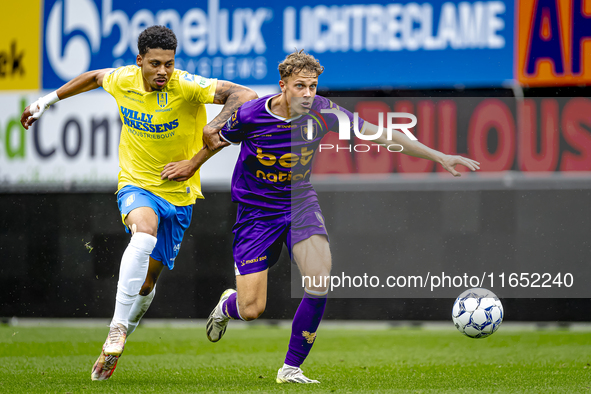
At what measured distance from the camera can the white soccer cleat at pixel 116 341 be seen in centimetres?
421

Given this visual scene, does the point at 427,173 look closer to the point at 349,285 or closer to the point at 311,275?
the point at 349,285

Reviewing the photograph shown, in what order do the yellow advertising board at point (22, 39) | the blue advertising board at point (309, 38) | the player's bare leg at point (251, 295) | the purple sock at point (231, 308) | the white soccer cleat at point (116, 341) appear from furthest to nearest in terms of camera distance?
1. the yellow advertising board at point (22, 39)
2. the blue advertising board at point (309, 38)
3. the purple sock at point (231, 308)
4. the player's bare leg at point (251, 295)
5. the white soccer cleat at point (116, 341)

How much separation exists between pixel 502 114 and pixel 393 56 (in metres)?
1.30

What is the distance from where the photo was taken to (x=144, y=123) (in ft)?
15.6

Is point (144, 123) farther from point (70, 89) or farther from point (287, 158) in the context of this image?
point (287, 158)

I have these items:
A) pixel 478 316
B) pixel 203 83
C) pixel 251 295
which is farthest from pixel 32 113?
pixel 478 316

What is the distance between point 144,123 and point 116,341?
138 cm

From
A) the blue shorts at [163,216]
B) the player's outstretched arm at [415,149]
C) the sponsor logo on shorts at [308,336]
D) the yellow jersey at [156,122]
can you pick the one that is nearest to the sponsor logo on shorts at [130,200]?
the blue shorts at [163,216]

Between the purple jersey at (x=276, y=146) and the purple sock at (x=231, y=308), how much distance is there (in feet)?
2.20

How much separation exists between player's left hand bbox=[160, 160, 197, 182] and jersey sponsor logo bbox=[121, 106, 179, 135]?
26 cm

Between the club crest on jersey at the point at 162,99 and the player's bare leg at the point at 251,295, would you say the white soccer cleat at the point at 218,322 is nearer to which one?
the player's bare leg at the point at 251,295

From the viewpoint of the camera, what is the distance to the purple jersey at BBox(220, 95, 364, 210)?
176 inches

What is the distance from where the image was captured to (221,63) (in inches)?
320

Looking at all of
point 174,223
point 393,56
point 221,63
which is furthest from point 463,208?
point 174,223
